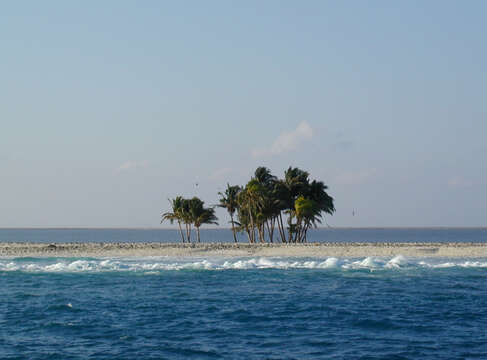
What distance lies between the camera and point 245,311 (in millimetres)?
25734

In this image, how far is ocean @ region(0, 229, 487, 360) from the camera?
19000mm

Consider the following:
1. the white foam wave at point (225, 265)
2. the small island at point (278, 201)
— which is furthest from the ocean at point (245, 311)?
the small island at point (278, 201)

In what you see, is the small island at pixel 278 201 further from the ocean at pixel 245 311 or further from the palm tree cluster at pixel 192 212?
the ocean at pixel 245 311

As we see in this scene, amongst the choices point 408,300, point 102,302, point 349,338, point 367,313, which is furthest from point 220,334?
point 408,300

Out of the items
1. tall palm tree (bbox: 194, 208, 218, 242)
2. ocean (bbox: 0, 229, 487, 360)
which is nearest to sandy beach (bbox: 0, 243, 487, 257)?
ocean (bbox: 0, 229, 487, 360)

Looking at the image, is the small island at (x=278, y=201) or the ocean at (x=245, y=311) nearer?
the ocean at (x=245, y=311)

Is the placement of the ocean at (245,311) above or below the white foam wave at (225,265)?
below

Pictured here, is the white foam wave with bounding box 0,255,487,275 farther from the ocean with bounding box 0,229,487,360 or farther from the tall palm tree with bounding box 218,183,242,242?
the tall palm tree with bounding box 218,183,242,242

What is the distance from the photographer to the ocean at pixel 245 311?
19.0m

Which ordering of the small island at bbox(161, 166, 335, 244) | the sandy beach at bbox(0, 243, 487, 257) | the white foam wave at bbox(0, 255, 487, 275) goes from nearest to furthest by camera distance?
1. the white foam wave at bbox(0, 255, 487, 275)
2. the sandy beach at bbox(0, 243, 487, 257)
3. the small island at bbox(161, 166, 335, 244)

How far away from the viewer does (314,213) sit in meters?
77.9

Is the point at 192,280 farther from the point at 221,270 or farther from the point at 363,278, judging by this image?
the point at 363,278

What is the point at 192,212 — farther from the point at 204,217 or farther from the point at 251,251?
the point at 251,251

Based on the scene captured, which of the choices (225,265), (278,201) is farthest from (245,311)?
(278,201)
